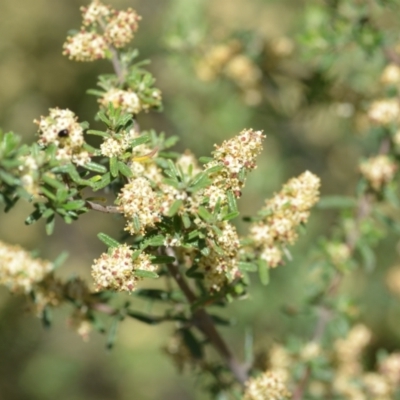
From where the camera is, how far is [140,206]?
1.28 m

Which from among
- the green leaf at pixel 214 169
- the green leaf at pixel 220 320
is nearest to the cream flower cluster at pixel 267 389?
the green leaf at pixel 220 320

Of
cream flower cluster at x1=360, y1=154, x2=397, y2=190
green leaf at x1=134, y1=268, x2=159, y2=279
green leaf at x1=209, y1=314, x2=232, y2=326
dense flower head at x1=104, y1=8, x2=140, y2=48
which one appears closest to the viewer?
green leaf at x1=134, y1=268, x2=159, y2=279

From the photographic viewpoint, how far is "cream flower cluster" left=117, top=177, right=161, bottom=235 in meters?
1.28

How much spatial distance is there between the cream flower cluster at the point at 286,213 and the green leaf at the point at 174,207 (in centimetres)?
40

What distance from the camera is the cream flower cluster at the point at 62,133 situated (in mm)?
1300

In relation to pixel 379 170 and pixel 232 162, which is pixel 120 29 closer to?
pixel 232 162

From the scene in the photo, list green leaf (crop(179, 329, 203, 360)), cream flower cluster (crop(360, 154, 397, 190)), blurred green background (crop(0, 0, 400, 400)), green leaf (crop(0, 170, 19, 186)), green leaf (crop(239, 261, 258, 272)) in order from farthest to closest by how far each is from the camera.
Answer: blurred green background (crop(0, 0, 400, 400)) < cream flower cluster (crop(360, 154, 397, 190)) < green leaf (crop(179, 329, 203, 360)) < green leaf (crop(239, 261, 258, 272)) < green leaf (crop(0, 170, 19, 186))

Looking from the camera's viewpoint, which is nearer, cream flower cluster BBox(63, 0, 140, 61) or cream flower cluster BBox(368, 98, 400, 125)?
cream flower cluster BBox(63, 0, 140, 61)

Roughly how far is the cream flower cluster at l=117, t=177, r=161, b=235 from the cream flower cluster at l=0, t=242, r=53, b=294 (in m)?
0.69

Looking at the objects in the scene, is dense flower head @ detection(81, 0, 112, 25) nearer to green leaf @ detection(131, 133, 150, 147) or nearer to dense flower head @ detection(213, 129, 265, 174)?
green leaf @ detection(131, 133, 150, 147)

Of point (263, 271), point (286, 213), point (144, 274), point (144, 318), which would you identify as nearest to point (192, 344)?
point (144, 318)

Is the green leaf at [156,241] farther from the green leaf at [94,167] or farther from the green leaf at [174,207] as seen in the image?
the green leaf at [94,167]

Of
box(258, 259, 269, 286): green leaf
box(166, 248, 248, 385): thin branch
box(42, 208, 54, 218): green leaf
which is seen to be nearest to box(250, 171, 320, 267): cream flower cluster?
box(258, 259, 269, 286): green leaf

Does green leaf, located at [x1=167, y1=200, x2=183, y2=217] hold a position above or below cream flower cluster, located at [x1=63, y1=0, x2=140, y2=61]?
below
